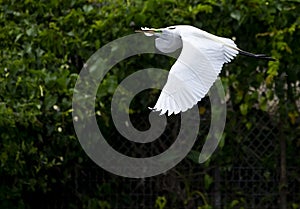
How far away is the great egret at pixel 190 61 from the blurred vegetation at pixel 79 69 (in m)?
1.32

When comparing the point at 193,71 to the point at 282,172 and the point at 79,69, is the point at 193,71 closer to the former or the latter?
the point at 79,69

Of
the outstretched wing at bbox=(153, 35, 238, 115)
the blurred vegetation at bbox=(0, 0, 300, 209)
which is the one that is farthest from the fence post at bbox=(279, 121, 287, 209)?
the outstretched wing at bbox=(153, 35, 238, 115)

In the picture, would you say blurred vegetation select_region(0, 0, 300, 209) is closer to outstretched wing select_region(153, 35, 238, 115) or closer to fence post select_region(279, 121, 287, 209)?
fence post select_region(279, 121, 287, 209)

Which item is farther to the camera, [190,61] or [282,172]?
[282,172]

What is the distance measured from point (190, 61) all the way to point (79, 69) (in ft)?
5.86

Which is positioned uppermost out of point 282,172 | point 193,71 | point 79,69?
point 79,69

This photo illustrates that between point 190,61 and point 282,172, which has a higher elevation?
point 190,61

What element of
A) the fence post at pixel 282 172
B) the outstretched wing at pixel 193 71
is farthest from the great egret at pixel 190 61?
the fence post at pixel 282 172

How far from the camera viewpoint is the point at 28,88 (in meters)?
4.80

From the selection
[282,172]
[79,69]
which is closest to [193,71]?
[79,69]

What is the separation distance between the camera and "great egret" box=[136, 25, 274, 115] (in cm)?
344

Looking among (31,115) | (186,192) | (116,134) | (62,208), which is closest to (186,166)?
(186,192)

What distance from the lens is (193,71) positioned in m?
3.56

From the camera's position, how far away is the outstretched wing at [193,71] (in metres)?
3.41
